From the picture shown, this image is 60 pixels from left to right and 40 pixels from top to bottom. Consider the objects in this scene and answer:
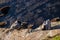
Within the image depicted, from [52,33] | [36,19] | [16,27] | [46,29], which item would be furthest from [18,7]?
[52,33]

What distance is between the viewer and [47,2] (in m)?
33.6

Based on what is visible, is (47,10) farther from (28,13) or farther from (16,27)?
(16,27)

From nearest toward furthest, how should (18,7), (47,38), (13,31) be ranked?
(47,38)
(13,31)
(18,7)

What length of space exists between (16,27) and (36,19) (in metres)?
5.80

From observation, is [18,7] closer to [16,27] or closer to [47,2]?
[47,2]

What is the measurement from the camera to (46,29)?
68.3 ft

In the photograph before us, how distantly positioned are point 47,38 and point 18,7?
66.1ft

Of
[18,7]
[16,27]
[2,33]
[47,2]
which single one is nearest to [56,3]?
[47,2]

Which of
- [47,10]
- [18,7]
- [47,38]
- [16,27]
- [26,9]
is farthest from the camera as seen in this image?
[18,7]

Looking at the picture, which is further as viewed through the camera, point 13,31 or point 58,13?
point 58,13

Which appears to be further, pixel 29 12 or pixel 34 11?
pixel 34 11

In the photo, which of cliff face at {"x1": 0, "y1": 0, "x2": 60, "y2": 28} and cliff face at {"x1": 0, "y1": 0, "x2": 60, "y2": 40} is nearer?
cliff face at {"x1": 0, "y1": 0, "x2": 60, "y2": 40}

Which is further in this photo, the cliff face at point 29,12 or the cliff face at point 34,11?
the cliff face at point 34,11

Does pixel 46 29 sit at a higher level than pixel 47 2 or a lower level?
lower
